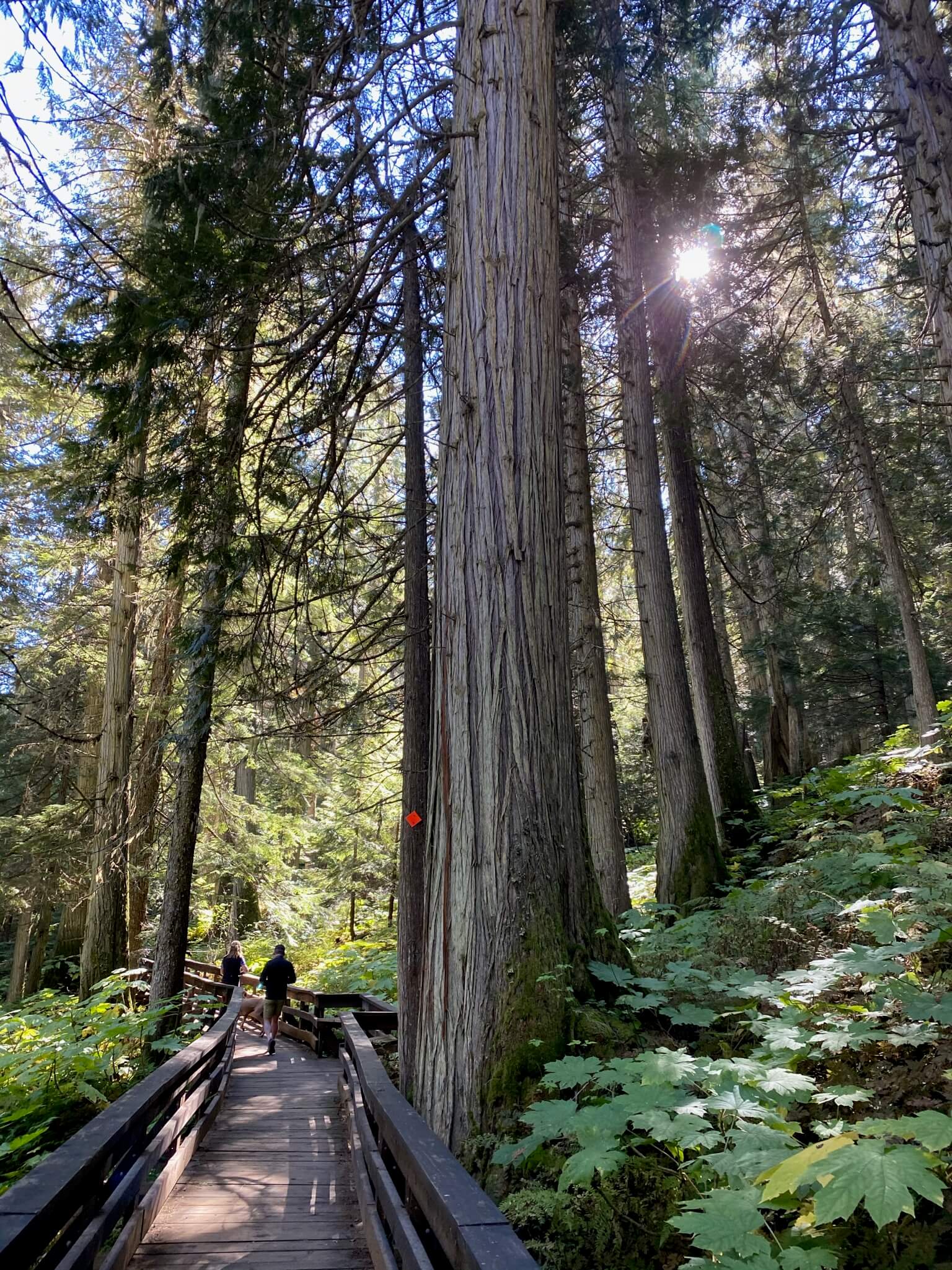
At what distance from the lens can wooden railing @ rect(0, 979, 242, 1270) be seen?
245cm

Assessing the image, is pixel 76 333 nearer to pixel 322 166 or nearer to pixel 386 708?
pixel 322 166

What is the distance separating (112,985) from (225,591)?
614 cm

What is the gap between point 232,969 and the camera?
1361 cm

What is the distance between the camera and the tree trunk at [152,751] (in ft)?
38.8

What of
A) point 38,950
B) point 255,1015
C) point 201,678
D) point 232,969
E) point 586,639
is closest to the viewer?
point 201,678

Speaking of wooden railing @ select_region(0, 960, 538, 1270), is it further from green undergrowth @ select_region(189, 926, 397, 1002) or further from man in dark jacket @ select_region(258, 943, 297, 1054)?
green undergrowth @ select_region(189, 926, 397, 1002)

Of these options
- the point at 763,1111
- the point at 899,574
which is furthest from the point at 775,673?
the point at 763,1111

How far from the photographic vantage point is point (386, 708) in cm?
974

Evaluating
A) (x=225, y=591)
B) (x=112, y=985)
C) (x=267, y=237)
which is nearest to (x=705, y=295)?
(x=267, y=237)

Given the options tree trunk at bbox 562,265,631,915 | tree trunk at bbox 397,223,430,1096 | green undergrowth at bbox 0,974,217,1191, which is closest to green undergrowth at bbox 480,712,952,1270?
tree trunk at bbox 397,223,430,1096

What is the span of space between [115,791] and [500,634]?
10.3 meters

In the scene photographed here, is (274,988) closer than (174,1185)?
No

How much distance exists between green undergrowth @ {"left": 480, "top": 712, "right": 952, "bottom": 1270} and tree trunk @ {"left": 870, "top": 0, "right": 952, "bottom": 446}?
4591mm

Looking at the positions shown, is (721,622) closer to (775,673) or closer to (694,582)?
(775,673)
